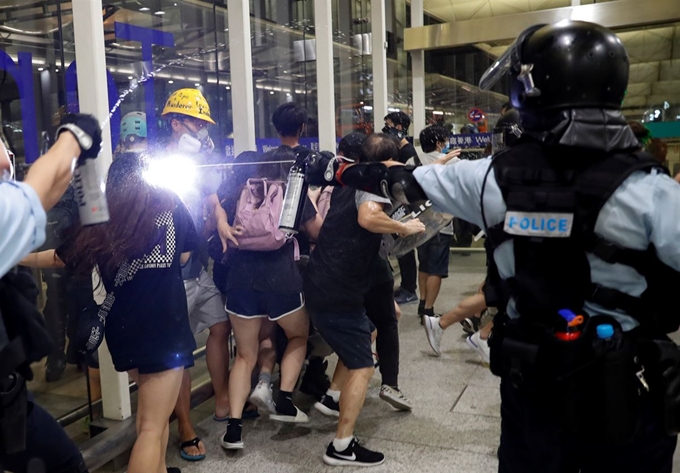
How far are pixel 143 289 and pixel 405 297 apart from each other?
4.10m

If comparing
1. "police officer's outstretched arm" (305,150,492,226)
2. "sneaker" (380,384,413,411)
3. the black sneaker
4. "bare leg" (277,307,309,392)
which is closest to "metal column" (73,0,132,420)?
"police officer's outstretched arm" (305,150,492,226)

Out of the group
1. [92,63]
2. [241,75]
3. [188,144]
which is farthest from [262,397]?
[241,75]

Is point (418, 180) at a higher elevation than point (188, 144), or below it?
below

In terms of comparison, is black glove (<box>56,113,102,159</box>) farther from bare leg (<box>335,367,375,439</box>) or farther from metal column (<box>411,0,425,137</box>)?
metal column (<box>411,0,425,137</box>)

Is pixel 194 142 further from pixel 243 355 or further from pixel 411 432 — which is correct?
pixel 411 432

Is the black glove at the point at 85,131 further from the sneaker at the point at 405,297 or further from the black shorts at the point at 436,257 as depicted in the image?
the sneaker at the point at 405,297

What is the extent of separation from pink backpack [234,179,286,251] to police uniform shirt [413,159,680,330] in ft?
5.36

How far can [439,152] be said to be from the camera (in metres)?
5.31

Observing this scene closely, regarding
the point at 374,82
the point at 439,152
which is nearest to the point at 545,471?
the point at 439,152

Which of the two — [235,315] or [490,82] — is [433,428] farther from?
[490,82]

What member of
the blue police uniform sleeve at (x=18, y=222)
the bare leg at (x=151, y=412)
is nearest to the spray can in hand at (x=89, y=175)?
the blue police uniform sleeve at (x=18, y=222)

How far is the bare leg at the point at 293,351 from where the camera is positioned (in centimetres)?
350

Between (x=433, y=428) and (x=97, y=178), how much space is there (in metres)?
2.53

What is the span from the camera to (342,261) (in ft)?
10.5
